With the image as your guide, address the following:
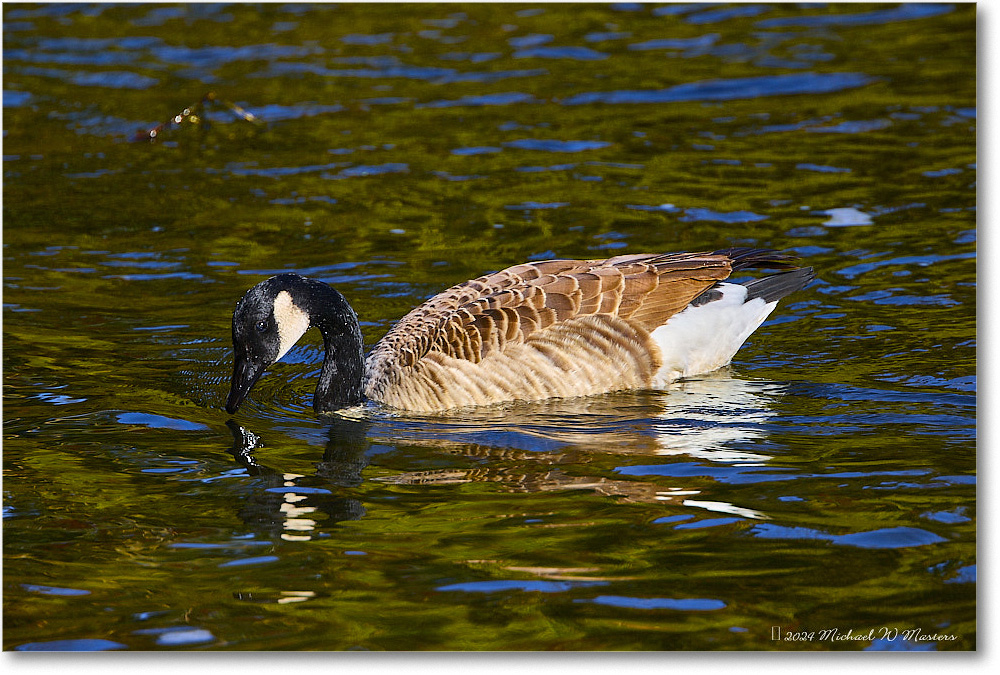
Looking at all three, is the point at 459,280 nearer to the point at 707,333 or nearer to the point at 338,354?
the point at 338,354

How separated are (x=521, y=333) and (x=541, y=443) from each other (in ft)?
3.86

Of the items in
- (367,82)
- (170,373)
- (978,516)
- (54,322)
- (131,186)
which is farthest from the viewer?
(367,82)

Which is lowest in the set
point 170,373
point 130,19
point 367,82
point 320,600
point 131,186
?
point 320,600

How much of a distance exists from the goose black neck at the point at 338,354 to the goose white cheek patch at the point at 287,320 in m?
0.13

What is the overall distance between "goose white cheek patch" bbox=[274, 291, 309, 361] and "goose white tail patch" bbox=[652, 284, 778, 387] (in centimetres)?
283

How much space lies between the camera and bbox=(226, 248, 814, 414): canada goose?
9594mm

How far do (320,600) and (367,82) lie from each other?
1316 centimetres

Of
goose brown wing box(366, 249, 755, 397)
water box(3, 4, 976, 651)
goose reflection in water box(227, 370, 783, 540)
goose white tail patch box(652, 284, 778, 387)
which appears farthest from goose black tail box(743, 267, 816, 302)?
goose reflection in water box(227, 370, 783, 540)

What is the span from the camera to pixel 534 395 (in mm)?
9883

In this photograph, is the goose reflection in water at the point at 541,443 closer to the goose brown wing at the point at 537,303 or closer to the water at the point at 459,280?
the water at the point at 459,280

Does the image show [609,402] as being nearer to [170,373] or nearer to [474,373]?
[474,373]

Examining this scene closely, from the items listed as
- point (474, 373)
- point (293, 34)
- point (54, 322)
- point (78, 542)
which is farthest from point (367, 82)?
point (78, 542)

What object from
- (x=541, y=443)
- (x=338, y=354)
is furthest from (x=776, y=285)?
(x=338, y=354)

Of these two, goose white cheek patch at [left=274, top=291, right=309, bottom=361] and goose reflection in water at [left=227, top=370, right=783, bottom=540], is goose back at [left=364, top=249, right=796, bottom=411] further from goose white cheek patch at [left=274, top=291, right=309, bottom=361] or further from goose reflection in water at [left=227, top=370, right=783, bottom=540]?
goose white cheek patch at [left=274, top=291, right=309, bottom=361]
